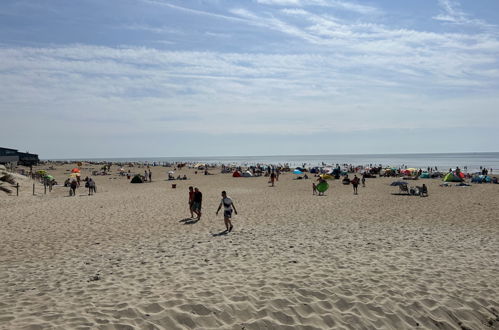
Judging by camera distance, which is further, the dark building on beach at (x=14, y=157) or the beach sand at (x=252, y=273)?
the dark building on beach at (x=14, y=157)

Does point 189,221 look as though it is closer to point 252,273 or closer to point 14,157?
point 252,273

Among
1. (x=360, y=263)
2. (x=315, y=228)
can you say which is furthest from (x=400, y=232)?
(x=360, y=263)

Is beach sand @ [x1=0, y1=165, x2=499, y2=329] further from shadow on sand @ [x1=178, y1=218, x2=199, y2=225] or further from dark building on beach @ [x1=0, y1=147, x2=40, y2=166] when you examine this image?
dark building on beach @ [x1=0, y1=147, x2=40, y2=166]

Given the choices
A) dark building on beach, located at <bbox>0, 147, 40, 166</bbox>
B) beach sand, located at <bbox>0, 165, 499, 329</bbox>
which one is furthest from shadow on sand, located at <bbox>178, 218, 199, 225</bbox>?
dark building on beach, located at <bbox>0, 147, 40, 166</bbox>

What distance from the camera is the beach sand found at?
5.34 m

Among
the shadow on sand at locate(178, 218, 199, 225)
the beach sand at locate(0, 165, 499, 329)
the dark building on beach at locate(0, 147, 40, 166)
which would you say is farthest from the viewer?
the dark building on beach at locate(0, 147, 40, 166)

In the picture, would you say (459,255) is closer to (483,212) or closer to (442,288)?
(442,288)

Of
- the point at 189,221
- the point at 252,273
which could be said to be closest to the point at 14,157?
the point at 189,221

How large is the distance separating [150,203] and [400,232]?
560 inches

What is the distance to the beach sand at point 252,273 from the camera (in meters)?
5.34

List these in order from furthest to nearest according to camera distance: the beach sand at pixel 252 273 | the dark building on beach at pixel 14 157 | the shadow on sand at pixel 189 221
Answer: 1. the dark building on beach at pixel 14 157
2. the shadow on sand at pixel 189 221
3. the beach sand at pixel 252 273

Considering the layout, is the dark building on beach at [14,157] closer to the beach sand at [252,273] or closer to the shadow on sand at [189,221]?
the beach sand at [252,273]

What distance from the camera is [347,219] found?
14.7 metres

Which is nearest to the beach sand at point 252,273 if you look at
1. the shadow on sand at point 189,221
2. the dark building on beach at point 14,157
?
the shadow on sand at point 189,221
